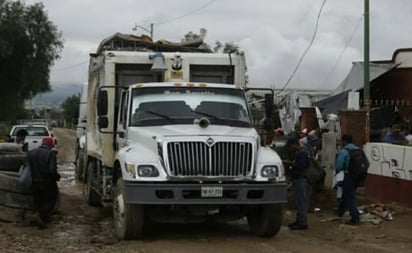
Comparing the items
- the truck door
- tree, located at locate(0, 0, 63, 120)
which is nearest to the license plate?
the truck door

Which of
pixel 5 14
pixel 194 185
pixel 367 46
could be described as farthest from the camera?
pixel 5 14

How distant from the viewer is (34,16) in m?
50.4

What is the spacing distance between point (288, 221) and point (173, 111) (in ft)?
12.1

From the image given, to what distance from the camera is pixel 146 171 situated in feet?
34.7

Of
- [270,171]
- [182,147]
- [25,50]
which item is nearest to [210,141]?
[182,147]

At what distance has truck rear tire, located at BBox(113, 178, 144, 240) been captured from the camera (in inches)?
424

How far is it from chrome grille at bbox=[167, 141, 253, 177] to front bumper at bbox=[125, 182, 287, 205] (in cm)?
19

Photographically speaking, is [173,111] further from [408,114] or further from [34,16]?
[34,16]

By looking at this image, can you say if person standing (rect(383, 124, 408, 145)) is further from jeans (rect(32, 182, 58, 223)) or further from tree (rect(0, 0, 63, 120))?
tree (rect(0, 0, 63, 120))

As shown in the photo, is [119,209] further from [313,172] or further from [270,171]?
[313,172]

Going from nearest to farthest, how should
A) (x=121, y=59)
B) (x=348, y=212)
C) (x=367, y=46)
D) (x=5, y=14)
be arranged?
(x=121, y=59)
(x=348, y=212)
(x=367, y=46)
(x=5, y=14)

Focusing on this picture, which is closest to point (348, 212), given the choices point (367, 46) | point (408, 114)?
point (367, 46)

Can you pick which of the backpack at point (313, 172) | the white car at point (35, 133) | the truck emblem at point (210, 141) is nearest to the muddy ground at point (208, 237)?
the backpack at point (313, 172)

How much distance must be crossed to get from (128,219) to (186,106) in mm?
2244
